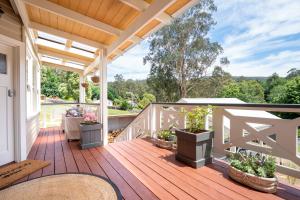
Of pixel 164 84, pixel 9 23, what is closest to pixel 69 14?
pixel 9 23

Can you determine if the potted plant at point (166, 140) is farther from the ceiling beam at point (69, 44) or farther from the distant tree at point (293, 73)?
the distant tree at point (293, 73)

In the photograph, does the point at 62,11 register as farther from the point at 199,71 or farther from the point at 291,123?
the point at 199,71

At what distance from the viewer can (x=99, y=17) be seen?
3.15m

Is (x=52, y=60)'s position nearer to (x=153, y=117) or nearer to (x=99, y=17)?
(x=99, y=17)

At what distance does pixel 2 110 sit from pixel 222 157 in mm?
3581

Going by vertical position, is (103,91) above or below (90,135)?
above

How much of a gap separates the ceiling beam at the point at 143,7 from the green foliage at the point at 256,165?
7.10 feet

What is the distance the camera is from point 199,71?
15938 millimetres

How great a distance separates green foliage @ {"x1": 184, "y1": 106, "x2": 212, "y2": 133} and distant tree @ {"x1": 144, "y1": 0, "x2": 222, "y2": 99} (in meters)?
13.1

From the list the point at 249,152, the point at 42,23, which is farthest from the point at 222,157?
the point at 42,23

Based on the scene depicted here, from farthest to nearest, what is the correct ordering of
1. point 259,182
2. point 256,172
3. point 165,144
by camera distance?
1. point 165,144
2. point 256,172
3. point 259,182

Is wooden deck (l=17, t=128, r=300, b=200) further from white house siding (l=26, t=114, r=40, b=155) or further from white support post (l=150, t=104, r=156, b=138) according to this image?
white support post (l=150, t=104, r=156, b=138)

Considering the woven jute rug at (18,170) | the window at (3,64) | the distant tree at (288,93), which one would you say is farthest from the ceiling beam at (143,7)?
the distant tree at (288,93)

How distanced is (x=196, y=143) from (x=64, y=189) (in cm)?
179
